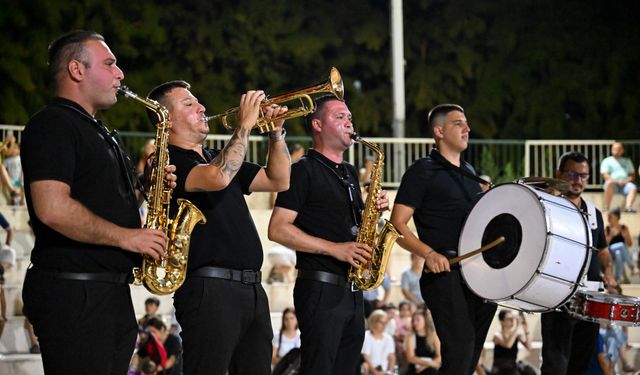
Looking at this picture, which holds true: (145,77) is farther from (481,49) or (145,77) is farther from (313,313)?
(313,313)

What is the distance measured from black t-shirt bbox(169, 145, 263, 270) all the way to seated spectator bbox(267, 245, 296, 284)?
781 centimetres

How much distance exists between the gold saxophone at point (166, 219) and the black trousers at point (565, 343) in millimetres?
3547

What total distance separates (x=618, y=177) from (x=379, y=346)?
25.1 ft

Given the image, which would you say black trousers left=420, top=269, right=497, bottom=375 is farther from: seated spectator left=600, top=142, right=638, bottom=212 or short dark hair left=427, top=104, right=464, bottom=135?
seated spectator left=600, top=142, right=638, bottom=212

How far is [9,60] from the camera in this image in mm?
18422

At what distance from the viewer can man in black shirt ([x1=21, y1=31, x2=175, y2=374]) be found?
4410 mm

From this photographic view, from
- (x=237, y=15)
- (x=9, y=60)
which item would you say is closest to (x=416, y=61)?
(x=237, y=15)

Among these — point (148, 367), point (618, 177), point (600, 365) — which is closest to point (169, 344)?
point (148, 367)

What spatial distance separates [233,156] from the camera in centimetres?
520

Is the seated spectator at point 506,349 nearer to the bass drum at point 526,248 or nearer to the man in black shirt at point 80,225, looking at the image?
the bass drum at point 526,248

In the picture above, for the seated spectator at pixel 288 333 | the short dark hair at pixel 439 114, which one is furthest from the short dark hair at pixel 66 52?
the seated spectator at pixel 288 333

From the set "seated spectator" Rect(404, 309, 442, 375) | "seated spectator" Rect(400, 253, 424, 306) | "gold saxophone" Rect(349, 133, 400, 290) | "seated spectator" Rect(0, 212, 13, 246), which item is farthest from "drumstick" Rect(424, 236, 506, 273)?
"seated spectator" Rect(0, 212, 13, 246)

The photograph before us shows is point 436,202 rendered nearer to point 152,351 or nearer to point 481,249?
point 481,249

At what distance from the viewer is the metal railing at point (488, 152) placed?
696 inches
